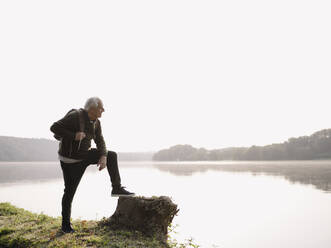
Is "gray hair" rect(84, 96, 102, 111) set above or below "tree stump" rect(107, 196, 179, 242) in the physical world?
above

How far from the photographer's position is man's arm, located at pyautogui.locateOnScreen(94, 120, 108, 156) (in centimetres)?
577

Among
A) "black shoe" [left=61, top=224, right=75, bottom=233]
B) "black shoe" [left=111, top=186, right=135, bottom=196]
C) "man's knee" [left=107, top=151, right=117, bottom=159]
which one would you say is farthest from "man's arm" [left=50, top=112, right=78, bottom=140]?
"black shoe" [left=61, top=224, right=75, bottom=233]

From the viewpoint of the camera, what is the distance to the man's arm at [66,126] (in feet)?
17.1

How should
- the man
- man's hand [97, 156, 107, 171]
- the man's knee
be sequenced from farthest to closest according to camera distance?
the man's knee → man's hand [97, 156, 107, 171] → the man

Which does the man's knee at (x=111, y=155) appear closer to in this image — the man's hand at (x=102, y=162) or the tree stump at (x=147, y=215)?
the man's hand at (x=102, y=162)

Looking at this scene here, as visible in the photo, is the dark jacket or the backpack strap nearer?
the dark jacket

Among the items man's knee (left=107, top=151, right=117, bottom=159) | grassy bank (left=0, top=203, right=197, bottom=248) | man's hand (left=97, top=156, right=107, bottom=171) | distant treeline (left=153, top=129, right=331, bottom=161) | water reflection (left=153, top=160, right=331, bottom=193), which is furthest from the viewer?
distant treeline (left=153, top=129, right=331, bottom=161)

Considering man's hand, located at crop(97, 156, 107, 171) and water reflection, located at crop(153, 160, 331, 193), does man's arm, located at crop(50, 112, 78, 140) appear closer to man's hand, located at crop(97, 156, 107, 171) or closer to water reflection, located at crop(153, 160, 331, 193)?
man's hand, located at crop(97, 156, 107, 171)

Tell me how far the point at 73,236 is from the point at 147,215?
5.65 ft

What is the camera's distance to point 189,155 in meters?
178

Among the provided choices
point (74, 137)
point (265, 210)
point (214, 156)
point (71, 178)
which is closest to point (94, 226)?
point (71, 178)

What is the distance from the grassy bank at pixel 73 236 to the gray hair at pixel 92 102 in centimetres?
285

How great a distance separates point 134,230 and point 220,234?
4.24 meters

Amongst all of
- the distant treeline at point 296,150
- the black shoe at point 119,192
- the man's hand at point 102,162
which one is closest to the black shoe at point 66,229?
the black shoe at point 119,192
